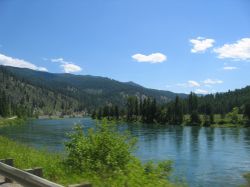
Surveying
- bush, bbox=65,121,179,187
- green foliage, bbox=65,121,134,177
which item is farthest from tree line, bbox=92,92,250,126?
green foliage, bbox=65,121,134,177

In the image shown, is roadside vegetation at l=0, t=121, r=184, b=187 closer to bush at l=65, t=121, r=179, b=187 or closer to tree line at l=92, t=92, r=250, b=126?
bush at l=65, t=121, r=179, b=187

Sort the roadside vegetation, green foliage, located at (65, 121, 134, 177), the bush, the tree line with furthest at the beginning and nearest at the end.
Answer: the tree line < green foliage, located at (65, 121, 134, 177) < the bush < the roadside vegetation

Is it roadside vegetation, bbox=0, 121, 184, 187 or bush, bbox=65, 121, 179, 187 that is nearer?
roadside vegetation, bbox=0, 121, 184, 187

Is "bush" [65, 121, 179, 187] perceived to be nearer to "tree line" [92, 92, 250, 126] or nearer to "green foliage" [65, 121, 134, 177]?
"green foliage" [65, 121, 134, 177]

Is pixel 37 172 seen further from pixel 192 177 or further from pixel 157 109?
pixel 157 109

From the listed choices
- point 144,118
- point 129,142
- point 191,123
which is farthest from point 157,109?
point 129,142

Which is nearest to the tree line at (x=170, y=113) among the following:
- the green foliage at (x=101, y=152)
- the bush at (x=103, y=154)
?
the bush at (x=103, y=154)

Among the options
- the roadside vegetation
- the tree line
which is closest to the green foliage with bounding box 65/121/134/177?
the roadside vegetation

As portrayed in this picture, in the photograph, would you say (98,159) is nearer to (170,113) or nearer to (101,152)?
(101,152)

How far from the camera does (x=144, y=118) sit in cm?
17650

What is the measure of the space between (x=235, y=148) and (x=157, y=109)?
11329 centimetres

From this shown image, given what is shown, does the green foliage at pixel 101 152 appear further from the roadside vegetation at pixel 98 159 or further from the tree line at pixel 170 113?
the tree line at pixel 170 113

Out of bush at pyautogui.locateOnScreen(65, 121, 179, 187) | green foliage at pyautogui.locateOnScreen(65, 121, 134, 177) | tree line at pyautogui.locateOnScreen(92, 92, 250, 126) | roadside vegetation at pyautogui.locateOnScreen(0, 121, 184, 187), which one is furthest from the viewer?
tree line at pyautogui.locateOnScreen(92, 92, 250, 126)

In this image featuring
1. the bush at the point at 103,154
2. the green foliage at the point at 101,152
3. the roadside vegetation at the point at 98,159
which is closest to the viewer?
the roadside vegetation at the point at 98,159
